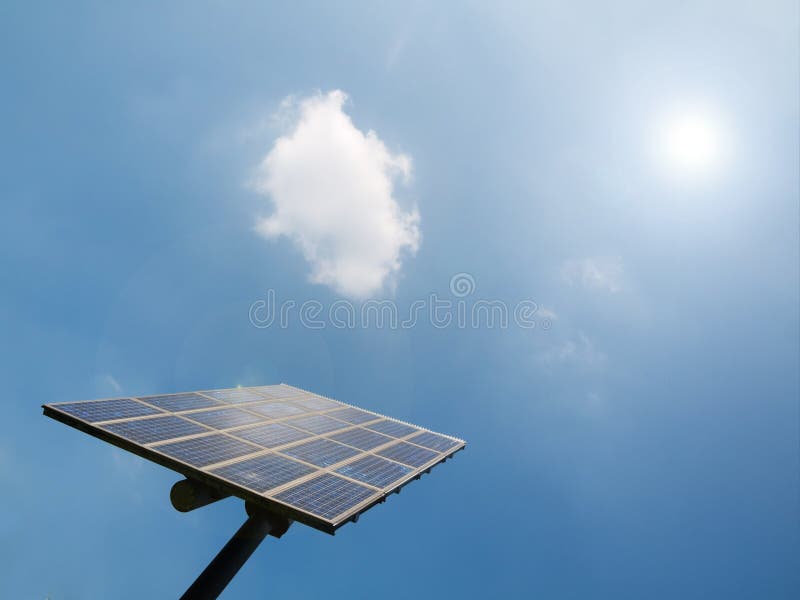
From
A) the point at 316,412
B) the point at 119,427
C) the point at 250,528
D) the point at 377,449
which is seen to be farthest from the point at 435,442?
the point at 119,427

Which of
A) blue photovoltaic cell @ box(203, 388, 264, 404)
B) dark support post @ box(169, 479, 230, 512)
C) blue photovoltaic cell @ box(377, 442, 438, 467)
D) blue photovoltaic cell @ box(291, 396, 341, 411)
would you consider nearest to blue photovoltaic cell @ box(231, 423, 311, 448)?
dark support post @ box(169, 479, 230, 512)

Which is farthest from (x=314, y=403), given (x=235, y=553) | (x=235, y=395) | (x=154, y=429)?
(x=235, y=553)

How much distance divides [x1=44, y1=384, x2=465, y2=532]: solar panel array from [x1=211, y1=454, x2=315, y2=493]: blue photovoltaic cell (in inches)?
1.9

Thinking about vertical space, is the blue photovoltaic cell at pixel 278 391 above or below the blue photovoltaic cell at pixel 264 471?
above

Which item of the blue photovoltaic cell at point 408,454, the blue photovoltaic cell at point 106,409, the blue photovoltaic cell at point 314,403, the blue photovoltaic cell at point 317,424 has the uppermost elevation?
the blue photovoltaic cell at point 314,403

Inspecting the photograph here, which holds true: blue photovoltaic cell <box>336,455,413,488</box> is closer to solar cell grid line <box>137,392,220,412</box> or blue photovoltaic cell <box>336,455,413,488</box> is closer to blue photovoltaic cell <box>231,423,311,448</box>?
blue photovoltaic cell <box>231,423,311,448</box>

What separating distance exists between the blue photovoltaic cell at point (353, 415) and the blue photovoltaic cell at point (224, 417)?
8356 millimetres

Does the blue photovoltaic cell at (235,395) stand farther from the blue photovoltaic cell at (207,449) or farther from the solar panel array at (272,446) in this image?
the blue photovoltaic cell at (207,449)

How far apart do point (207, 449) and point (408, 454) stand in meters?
13.5

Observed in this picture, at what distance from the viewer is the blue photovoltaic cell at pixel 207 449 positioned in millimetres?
18797

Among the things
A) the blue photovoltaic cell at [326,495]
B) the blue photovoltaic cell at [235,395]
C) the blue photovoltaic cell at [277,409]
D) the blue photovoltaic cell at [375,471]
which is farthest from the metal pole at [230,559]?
the blue photovoltaic cell at [235,395]

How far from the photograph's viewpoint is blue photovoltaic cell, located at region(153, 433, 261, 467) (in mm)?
18797

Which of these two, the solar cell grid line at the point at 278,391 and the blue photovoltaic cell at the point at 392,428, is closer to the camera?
the blue photovoltaic cell at the point at 392,428

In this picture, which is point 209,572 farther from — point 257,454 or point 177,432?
point 177,432
